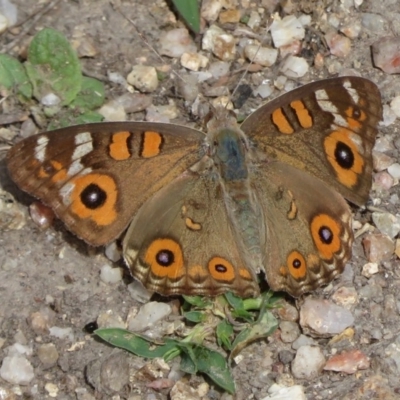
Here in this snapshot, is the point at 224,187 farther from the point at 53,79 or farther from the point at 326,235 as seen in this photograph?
the point at 53,79

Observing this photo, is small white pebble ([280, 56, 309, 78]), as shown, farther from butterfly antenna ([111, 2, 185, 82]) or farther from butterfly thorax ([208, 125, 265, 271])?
butterfly thorax ([208, 125, 265, 271])

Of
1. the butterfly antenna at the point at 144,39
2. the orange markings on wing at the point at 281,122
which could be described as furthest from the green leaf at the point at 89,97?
the orange markings on wing at the point at 281,122

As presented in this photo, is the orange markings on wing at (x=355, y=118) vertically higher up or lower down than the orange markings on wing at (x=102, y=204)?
lower down

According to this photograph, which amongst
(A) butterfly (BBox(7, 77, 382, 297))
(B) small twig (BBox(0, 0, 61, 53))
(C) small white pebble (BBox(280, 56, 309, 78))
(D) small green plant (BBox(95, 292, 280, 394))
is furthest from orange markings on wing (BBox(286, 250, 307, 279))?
(B) small twig (BBox(0, 0, 61, 53))

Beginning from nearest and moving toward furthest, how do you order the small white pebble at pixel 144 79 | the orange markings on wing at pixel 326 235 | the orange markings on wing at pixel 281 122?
the orange markings on wing at pixel 326 235, the orange markings on wing at pixel 281 122, the small white pebble at pixel 144 79

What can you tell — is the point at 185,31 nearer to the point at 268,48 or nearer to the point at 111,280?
the point at 268,48

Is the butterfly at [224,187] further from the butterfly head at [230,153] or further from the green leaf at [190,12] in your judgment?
the green leaf at [190,12]

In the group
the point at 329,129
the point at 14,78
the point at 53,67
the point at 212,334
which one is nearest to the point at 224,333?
the point at 212,334

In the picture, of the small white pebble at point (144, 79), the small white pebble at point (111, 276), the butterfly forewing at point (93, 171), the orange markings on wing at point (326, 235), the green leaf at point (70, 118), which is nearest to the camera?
the butterfly forewing at point (93, 171)
